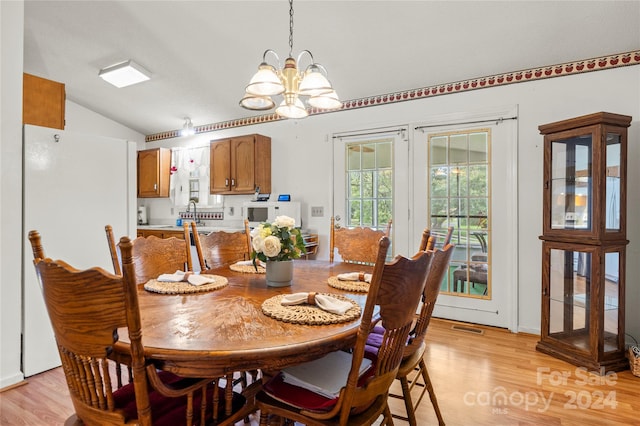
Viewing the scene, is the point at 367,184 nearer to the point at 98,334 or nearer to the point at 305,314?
the point at 305,314

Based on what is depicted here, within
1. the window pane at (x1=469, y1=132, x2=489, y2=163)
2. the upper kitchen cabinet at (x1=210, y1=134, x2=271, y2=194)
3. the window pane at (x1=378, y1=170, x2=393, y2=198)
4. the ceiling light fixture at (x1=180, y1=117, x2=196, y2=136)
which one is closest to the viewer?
the window pane at (x1=469, y1=132, x2=489, y2=163)

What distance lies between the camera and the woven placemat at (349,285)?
5.61 ft

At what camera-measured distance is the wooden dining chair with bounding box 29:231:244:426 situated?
2.97 ft

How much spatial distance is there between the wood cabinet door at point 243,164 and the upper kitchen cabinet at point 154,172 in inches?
57.5

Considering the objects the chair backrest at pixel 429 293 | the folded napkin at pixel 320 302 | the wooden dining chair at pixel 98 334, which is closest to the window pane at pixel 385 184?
the chair backrest at pixel 429 293

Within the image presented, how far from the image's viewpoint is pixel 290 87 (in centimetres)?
198

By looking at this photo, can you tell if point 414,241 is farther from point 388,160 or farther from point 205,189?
point 205,189

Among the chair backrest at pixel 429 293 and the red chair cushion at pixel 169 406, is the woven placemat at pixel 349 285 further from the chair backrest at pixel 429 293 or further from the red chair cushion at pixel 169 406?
the red chair cushion at pixel 169 406

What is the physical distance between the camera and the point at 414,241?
3.73 meters

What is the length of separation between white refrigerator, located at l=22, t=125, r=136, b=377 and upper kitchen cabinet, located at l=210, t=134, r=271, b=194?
162 centimetres

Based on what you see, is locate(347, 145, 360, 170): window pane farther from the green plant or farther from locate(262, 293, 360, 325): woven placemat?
locate(262, 293, 360, 325): woven placemat

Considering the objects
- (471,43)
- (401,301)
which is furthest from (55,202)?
(471,43)

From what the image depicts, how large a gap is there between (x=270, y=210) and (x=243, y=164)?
0.78 meters

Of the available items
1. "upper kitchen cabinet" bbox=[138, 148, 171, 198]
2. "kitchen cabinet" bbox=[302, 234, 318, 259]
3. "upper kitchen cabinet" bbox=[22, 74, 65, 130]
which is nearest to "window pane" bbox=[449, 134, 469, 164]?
"kitchen cabinet" bbox=[302, 234, 318, 259]
